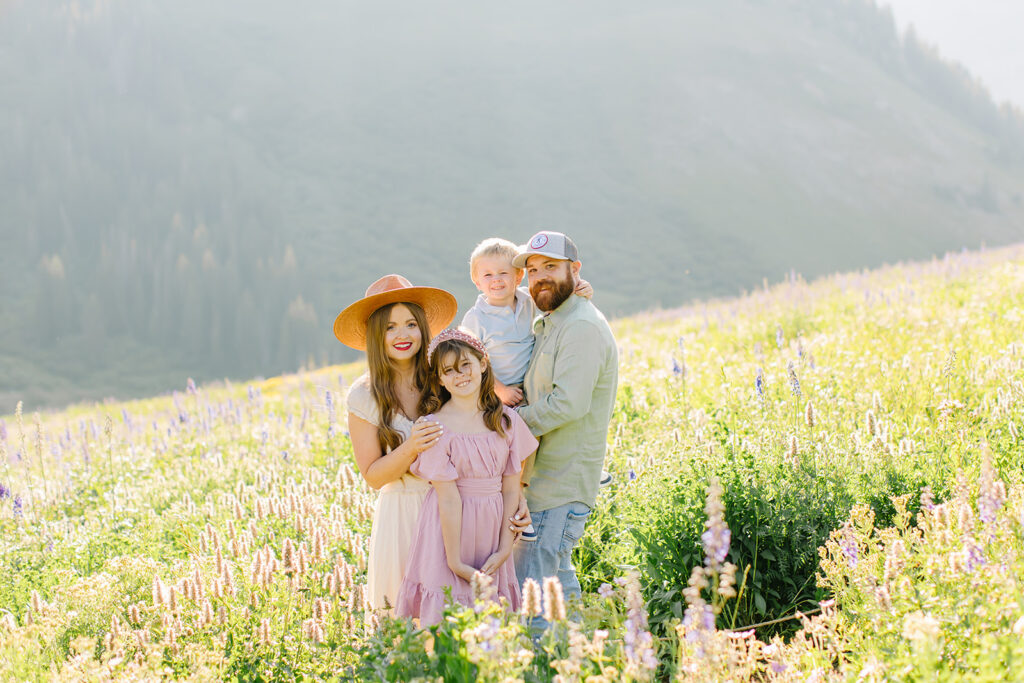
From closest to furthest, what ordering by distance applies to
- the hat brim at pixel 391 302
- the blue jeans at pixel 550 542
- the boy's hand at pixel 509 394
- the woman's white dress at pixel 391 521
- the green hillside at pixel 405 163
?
the woman's white dress at pixel 391 521
the blue jeans at pixel 550 542
the hat brim at pixel 391 302
the boy's hand at pixel 509 394
the green hillside at pixel 405 163

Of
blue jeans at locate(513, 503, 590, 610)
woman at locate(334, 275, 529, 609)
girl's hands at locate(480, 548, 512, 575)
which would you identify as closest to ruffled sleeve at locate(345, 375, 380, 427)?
woman at locate(334, 275, 529, 609)

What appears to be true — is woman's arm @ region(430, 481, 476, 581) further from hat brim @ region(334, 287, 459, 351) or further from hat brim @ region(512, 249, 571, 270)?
hat brim @ region(512, 249, 571, 270)

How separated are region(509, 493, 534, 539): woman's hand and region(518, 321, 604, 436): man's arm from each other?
0.39 m

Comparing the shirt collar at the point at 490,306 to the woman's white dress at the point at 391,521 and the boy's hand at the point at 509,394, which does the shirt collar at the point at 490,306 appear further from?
the woman's white dress at the point at 391,521

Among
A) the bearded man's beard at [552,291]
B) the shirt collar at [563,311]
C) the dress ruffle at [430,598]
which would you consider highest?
the bearded man's beard at [552,291]

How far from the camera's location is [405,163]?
106250mm

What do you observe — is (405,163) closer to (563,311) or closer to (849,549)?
(563,311)

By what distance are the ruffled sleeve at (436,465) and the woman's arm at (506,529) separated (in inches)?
11.0

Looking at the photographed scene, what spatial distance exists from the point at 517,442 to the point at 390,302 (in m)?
1.03

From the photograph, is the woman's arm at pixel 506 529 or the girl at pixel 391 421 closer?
the woman's arm at pixel 506 529

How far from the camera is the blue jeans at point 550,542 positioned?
387cm

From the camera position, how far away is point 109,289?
84.3 m

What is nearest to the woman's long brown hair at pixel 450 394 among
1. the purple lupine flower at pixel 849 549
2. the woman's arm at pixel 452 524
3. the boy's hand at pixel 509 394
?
the boy's hand at pixel 509 394

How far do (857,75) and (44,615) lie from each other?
14465 cm
